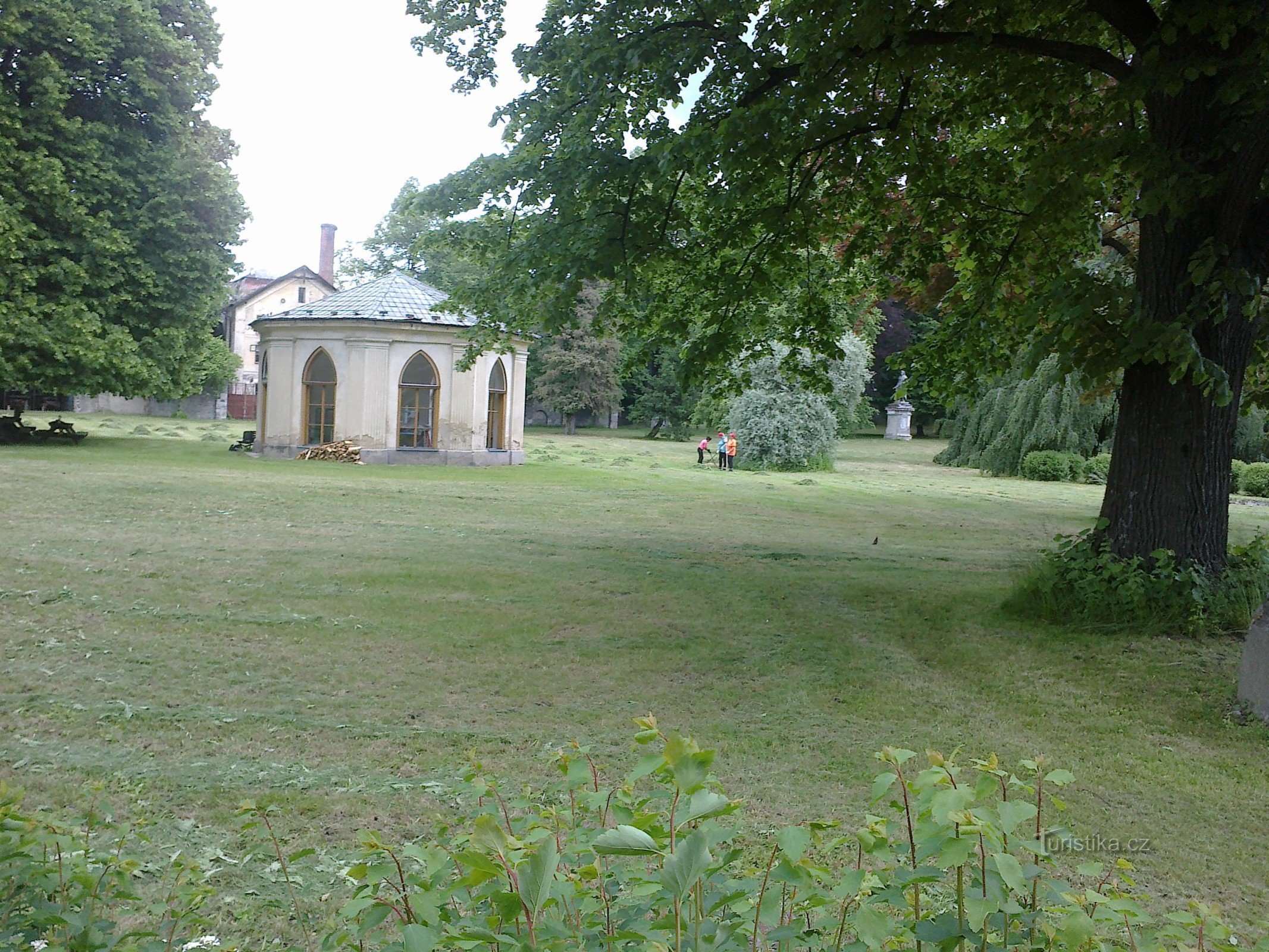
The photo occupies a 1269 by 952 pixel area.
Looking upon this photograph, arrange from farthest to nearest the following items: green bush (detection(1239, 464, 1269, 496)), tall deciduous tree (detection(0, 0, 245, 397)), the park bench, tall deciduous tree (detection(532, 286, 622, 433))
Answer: tall deciduous tree (detection(532, 286, 622, 433)) → green bush (detection(1239, 464, 1269, 496)) → the park bench → tall deciduous tree (detection(0, 0, 245, 397))

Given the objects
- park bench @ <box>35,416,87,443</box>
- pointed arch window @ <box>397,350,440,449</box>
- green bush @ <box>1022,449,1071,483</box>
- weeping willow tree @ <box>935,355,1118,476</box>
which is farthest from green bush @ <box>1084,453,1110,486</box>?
park bench @ <box>35,416,87,443</box>

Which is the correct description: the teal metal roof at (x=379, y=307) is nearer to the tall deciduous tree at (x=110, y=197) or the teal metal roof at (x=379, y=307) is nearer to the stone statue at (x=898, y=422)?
the tall deciduous tree at (x=110, y=197)

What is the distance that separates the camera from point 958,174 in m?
10.7

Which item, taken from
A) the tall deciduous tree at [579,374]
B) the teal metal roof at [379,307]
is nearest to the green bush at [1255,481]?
the teal metal roof at [379,307]

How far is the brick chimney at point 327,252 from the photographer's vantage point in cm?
6066

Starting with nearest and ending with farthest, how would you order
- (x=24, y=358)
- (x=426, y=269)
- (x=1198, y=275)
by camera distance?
1. (x=1198, y=275)
2. (x=24, y=358)
3. (x=426, y=269)

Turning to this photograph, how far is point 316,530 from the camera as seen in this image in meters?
12.7

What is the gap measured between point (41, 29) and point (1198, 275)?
27.0 m

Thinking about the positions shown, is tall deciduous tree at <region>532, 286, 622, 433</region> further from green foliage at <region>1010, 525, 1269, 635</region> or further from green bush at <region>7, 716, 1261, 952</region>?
green bush at <region>7, 716, 1261, 952</region>

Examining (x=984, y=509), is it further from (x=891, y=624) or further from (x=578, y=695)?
(x=578, y=695)

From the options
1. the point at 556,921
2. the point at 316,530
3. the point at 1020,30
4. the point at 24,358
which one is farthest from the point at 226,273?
the point at 556,921

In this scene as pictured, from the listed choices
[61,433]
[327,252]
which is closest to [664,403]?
[327,252]

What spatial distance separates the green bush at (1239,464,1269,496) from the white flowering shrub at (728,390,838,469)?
12.6m

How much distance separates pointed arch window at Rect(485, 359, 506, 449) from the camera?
2900cm
